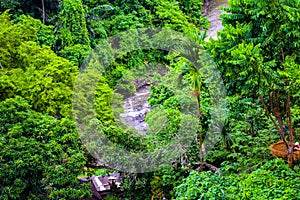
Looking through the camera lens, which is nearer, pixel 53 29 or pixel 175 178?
pixel 175 178

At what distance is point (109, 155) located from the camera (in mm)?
9328

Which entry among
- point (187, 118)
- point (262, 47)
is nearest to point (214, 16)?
point (187, 118)

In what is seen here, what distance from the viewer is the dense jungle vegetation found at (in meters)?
7.18

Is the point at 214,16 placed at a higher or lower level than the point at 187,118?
higher

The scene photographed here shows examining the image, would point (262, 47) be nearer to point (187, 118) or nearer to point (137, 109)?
point (187, 118)

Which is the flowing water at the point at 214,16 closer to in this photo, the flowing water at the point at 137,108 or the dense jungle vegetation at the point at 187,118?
the flowing water at the point at 137,108

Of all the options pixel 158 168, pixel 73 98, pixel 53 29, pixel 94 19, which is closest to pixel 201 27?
pixel 94 19

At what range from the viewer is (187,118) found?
9602 mm

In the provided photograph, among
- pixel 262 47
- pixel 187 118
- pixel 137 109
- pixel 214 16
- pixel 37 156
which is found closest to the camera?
pixel 262 47

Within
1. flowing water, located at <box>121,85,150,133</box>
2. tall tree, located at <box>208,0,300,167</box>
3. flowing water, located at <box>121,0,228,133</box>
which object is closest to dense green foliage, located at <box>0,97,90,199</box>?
tall tree, located at <box>208,0,300,167</box>

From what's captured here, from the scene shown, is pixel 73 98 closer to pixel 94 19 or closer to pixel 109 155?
pixel 109 155

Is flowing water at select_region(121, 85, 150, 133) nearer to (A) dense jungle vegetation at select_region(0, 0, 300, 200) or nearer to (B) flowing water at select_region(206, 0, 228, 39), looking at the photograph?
(A) dense jungle vegetation at select_region(0, 0, 300, 200)

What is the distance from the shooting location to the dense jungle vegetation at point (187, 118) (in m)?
7.18

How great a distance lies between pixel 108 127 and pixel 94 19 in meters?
9.44
